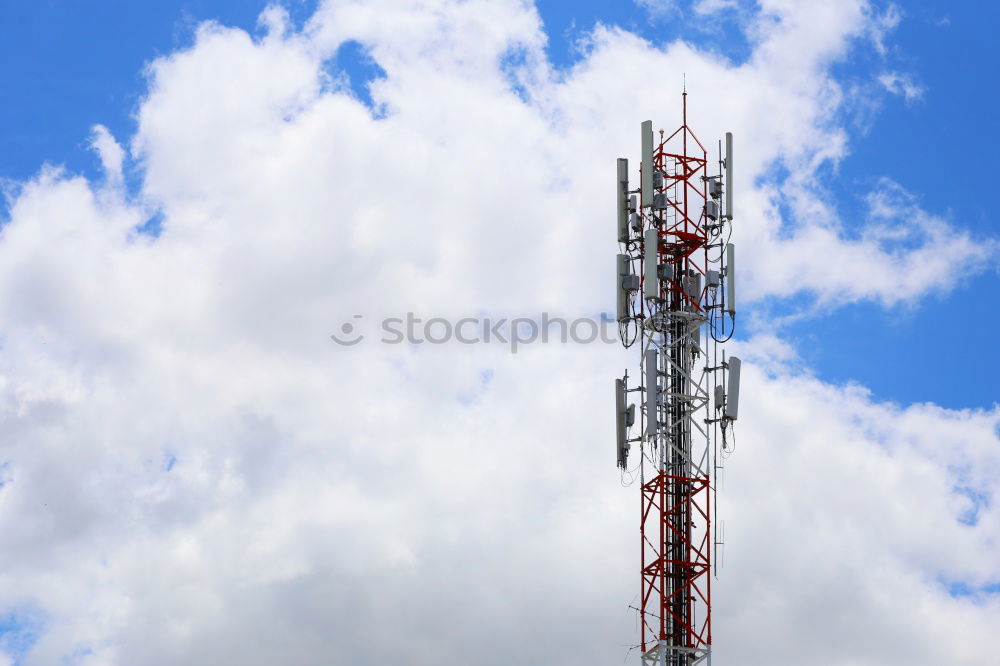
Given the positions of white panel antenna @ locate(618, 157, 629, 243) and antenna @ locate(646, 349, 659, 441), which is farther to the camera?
white panel antenna @ locate(618, 157, 629, 243)

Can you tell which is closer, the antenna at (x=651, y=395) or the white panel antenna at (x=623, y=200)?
the antenna at (x=651, y=395)

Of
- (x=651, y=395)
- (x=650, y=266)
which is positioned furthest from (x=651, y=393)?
(x=650, y=266)

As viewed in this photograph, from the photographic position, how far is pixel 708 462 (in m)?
87.3

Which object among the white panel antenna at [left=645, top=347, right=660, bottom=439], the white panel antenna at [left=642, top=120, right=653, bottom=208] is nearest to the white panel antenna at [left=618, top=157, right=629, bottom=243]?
the white panel antenna at [left=642, top=120, right=653, bottom=208]

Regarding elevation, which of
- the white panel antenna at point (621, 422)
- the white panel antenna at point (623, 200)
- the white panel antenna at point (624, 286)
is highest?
the white panel antenna at point (623, 200)

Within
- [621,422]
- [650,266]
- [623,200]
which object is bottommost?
[621,422]

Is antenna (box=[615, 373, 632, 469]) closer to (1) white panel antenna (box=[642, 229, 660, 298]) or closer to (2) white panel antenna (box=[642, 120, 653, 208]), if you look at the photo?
(1) white panel antenna (box=[642, 229, 660, 298])

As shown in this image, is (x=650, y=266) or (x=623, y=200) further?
(x=623, y=200)

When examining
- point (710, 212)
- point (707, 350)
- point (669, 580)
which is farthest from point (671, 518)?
point (710, 212)

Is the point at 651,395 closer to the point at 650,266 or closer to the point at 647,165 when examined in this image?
the point at 650,266

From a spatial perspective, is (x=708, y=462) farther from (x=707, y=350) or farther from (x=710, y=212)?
(x=710, y=212)

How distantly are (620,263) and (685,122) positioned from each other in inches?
308

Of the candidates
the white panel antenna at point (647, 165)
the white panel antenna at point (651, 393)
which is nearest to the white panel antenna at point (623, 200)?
the white panel antenna at point (647, 165)

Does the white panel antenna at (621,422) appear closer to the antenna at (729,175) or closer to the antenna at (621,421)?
the antenna at (621,421)
